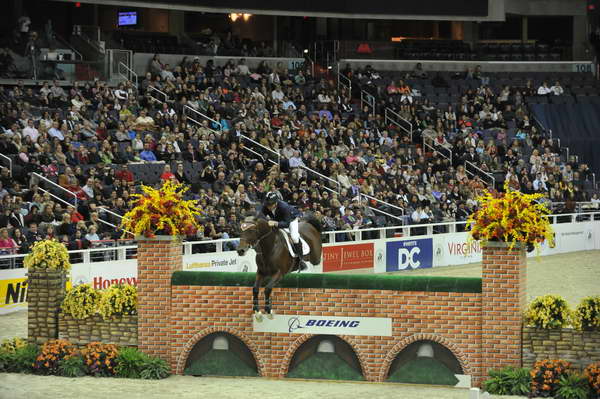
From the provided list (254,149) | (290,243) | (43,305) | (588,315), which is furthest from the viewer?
(254,149)

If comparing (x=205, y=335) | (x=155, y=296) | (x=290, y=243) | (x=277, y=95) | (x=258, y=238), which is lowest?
(x=205, y=335)

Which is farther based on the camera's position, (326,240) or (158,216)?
(326,240)

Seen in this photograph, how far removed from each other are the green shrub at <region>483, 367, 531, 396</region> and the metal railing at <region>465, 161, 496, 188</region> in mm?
23926

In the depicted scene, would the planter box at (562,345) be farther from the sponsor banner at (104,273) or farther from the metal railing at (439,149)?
the metal railing at (439,149)

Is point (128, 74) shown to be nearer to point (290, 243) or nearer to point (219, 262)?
point (219, 262)

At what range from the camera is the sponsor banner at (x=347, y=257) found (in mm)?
30531

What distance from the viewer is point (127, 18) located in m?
44.2

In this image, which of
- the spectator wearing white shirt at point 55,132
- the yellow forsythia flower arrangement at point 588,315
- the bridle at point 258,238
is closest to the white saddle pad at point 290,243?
the bridle at point 258,238

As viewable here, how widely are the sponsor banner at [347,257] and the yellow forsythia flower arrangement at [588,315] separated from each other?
46.3 feet

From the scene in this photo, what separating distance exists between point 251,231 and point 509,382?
14.9 ft

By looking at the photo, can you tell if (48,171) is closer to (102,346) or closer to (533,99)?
(102,346)

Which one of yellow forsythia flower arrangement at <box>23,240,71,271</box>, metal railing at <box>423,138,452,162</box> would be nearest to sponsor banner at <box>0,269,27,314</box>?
yellow forsythia flower arrangement at <box>23,240,71,271</box>

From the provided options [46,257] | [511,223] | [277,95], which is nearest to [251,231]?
[46,257]

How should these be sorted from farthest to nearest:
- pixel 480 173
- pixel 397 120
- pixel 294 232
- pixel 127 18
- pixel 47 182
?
pixel 127 18
pixel 397 120
pixel 480 173
pixel 47 182
pixel 294 232
